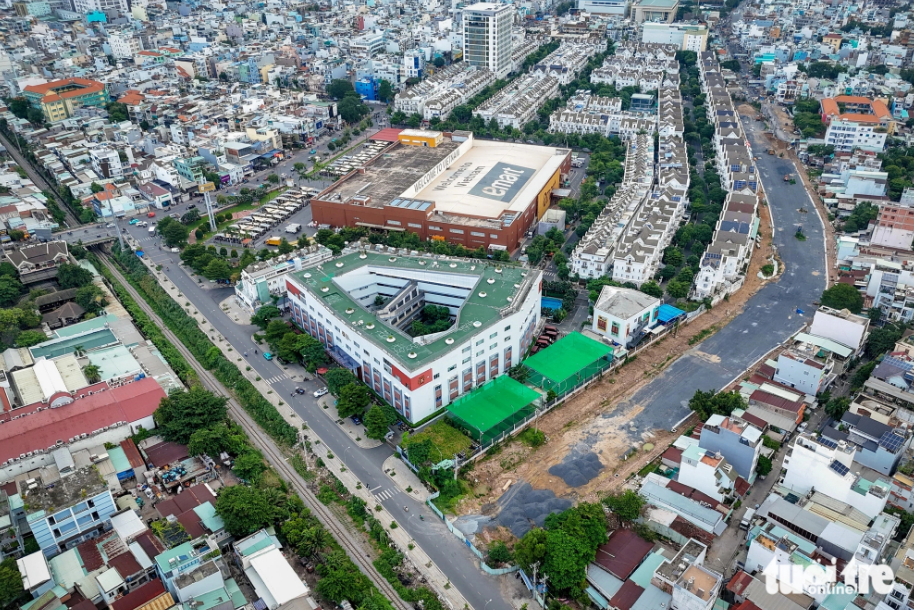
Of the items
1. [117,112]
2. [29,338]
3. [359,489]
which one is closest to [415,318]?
[359,489]

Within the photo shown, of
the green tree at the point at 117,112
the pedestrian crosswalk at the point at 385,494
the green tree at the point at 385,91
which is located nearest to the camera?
the pedestrian crosswalk at the point at 385,494

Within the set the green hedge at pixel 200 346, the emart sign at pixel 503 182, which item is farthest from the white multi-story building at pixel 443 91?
the green hedge at pixel 200 346

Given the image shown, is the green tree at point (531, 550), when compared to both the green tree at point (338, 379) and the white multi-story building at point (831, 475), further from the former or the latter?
the green tree at point (338, 379)

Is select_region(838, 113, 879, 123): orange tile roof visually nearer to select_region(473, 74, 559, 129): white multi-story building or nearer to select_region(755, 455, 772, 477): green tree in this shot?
select_region(473, 74, 559, 129): white multi-story building

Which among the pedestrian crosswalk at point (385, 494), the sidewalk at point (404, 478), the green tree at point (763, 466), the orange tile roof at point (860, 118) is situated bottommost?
the pedestrian crosswalk at point (385, 494)

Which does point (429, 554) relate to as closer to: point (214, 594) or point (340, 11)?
point (214, 594)
